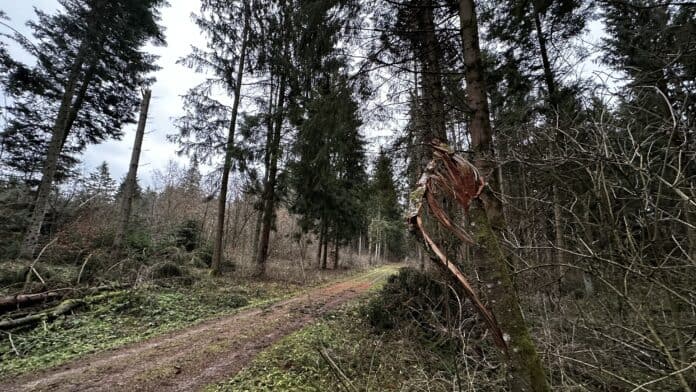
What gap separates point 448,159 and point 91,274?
10.2 metres

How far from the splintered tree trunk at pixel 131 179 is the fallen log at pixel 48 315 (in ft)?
8.73

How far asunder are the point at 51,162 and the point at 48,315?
6708 mm

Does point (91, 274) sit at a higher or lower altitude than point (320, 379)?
higher

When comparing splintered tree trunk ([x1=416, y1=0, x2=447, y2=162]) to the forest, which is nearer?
the forest

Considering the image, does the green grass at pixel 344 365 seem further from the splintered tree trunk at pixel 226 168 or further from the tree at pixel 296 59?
the splintered tree trunk at pixel 226 168

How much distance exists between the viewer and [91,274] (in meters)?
7.82

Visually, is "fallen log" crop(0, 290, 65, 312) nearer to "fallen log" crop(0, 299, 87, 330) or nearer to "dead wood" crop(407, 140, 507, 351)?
"fallen log" crop(0, 299, 87, 330)

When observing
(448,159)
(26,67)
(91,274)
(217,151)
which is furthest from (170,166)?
(448,159)

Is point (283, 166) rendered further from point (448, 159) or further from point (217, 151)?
point (448, 159)

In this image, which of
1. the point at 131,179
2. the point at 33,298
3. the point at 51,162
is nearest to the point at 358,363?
the point at 33,298

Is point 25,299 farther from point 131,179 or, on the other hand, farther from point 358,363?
point 358,363

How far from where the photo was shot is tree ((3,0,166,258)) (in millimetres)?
10125

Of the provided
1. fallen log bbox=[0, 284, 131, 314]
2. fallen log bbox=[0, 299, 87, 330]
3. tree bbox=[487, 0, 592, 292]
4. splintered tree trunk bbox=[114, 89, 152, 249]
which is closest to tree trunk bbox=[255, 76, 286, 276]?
splintered tree trunk bbox=[114, 89, 152, 249]

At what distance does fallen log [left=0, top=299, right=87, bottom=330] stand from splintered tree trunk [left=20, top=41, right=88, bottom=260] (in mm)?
4538
